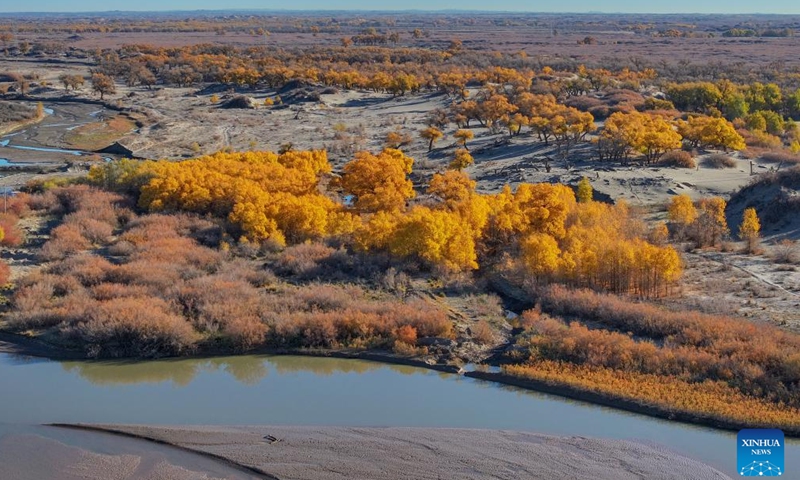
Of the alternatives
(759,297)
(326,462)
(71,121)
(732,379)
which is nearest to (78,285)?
(326,462)

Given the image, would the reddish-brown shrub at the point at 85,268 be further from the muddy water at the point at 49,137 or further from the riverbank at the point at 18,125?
the riverbank at the point at 18,125

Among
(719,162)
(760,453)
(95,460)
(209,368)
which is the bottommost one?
(209,368)

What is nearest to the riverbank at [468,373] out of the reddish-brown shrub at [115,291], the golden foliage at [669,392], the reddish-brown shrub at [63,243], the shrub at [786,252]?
the golden foliage at [669,392]

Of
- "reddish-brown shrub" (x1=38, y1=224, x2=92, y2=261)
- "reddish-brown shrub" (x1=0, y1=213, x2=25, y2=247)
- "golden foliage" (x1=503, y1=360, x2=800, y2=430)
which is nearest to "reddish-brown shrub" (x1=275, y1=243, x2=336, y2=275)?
"reddish-brown shrub" (x1=38, y1=224, x2=92, y2=261)

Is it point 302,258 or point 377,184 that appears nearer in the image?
point 302,258

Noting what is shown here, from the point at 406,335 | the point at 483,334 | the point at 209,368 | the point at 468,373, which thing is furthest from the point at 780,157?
the point at 209,368

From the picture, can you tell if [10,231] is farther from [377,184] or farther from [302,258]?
[377,184]

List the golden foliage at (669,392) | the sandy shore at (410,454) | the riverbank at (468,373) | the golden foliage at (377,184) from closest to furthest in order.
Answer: the sandy shore at (410,454)
the golden foliage at (669,392)
the riverbank at (468,373)
the golden foliage at (377,184)
